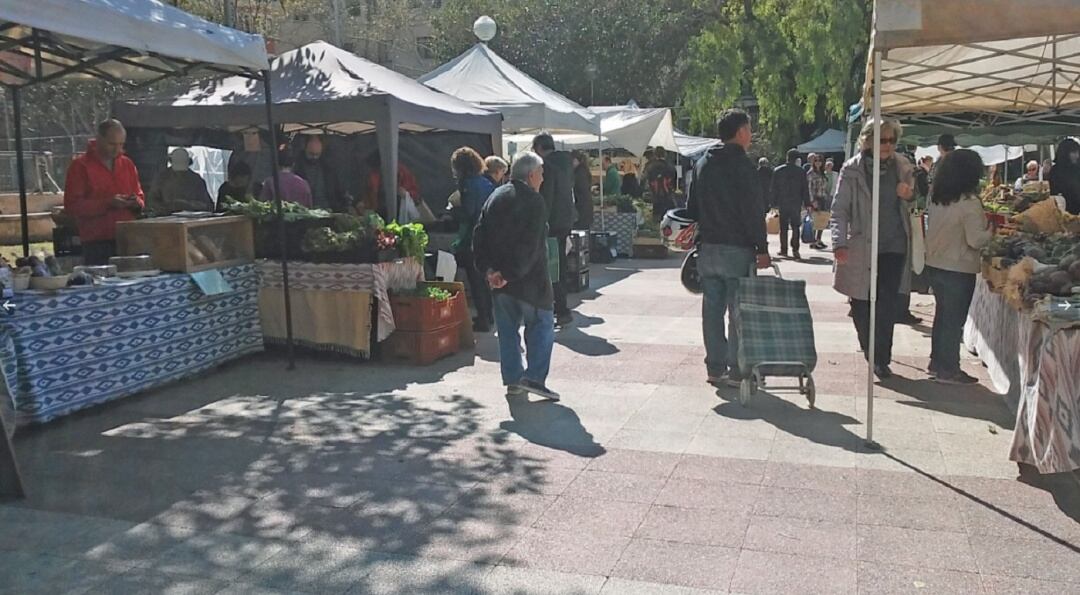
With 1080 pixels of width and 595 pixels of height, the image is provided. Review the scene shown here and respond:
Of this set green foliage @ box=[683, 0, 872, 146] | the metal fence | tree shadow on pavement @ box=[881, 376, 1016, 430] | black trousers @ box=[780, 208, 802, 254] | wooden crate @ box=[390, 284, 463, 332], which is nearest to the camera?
tree shadow on pavement @ box=[881, 376, 1016, 430]

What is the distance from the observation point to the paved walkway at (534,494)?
372cm

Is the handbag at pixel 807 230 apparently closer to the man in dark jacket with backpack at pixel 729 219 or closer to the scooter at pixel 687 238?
the scooter at pixel 687 238

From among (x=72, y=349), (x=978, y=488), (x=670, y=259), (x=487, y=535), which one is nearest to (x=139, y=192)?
(x=72, y=349)

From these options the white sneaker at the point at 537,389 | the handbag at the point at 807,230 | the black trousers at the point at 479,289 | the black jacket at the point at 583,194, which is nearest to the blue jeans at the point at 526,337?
the white sneaker at the point at 537,389

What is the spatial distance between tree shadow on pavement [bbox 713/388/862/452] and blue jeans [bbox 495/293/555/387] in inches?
48.4

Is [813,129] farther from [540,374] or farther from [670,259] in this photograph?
[540,374]

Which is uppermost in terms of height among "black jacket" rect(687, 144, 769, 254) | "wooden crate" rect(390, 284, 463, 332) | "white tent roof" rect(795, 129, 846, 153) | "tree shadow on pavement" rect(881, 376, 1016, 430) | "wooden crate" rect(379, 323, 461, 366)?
"white tent roof" rect(795, 129, 846, 153)

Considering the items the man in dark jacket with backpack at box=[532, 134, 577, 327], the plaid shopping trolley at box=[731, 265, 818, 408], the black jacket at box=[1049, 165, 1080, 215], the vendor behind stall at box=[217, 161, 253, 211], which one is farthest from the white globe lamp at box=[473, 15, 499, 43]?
the plaid shopping trolley at box=[731, 265, 818, 408]

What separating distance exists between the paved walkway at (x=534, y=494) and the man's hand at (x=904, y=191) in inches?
53.3

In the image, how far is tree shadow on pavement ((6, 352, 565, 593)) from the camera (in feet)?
12.7

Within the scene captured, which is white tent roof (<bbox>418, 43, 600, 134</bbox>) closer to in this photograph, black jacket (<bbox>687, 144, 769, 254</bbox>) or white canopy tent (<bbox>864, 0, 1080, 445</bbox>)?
white canopy tent (<bbox>864, 0, 1080, 445</bbox>)

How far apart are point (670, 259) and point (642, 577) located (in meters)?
12.3

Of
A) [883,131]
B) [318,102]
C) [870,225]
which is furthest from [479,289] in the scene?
[883,131]

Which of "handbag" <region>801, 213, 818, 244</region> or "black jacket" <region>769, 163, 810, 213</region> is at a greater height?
"black jacket" <region>769, 163, 810, 213</region>
